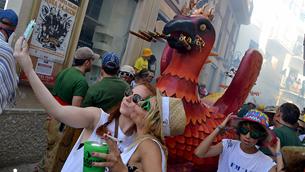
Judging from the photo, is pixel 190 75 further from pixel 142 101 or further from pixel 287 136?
pixel 142 101

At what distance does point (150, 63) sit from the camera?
7.70 metres

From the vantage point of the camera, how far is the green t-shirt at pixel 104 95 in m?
3.45

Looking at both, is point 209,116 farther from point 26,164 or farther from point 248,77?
point 26,164

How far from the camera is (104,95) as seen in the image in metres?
3.46

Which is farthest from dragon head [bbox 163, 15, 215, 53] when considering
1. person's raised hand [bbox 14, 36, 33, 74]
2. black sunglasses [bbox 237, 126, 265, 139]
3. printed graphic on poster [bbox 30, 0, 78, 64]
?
printed graphic on poster [bbox 30, 0, 78, 64]

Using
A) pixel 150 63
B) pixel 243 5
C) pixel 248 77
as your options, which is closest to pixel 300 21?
pixel 243 5

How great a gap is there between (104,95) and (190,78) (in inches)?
33.7

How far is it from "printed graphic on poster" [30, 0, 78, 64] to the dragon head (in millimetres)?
2339

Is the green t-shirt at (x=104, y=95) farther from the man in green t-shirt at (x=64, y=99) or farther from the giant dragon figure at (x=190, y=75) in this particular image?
the giant dragon figure at (x=190, y=75)

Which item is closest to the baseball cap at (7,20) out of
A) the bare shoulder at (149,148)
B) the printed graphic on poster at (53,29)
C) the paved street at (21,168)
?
the bare shoulder at (149,148)

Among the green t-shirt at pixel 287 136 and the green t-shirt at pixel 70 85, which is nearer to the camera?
the green t-shirt at pixel 287 136

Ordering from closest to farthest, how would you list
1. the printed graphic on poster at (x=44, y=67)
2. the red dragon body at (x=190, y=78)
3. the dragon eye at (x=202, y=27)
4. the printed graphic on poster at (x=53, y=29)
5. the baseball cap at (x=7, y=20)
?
the baseball cap at (x=7, y=20) → the red dragon body at (x=190, y=78) → the dragon eye at (x=202, y=27) → the printed graphic on poster at (x=53, y=29) → the printed graphic on poster at (x=44, y=67)

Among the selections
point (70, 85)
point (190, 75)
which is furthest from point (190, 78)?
point (70, 85)

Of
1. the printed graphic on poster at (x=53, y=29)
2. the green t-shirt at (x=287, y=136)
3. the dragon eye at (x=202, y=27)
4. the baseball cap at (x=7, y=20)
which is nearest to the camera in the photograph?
the baseball cap at (x=7, y=20)
